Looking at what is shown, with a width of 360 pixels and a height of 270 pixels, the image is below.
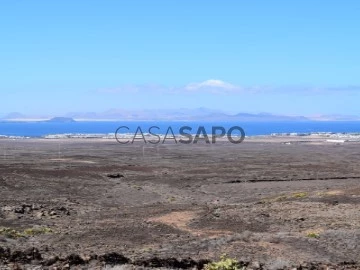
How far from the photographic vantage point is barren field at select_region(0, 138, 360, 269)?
13672mm

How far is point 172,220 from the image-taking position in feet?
66.9

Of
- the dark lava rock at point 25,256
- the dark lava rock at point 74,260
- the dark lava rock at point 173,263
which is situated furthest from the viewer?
the dark lava rock at point 25,256

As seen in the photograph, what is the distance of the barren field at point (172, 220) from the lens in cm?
1367

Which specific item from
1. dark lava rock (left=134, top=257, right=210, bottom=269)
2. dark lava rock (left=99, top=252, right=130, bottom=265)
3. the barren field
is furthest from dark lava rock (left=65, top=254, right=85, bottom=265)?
dark lava rock (left=134, top=257, right=210, bottom=269)

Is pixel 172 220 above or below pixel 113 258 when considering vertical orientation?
below

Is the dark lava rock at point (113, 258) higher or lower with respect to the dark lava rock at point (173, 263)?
higher

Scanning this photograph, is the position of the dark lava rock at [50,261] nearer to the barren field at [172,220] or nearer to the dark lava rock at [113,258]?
the barren field at [172,220]

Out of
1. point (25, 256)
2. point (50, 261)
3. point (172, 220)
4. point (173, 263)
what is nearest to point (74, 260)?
point (50, 261)

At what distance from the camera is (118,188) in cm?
3353

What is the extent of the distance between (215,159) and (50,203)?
32.9 m

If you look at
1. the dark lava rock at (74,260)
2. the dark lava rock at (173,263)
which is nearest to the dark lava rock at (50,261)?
the dark lava rock at (74,260)

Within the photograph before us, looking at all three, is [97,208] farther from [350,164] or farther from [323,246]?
[350,164]

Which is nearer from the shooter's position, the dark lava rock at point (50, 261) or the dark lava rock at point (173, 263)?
the dark lava rock at point (173, 263)

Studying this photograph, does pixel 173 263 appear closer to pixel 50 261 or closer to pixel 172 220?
pixel 50 261
